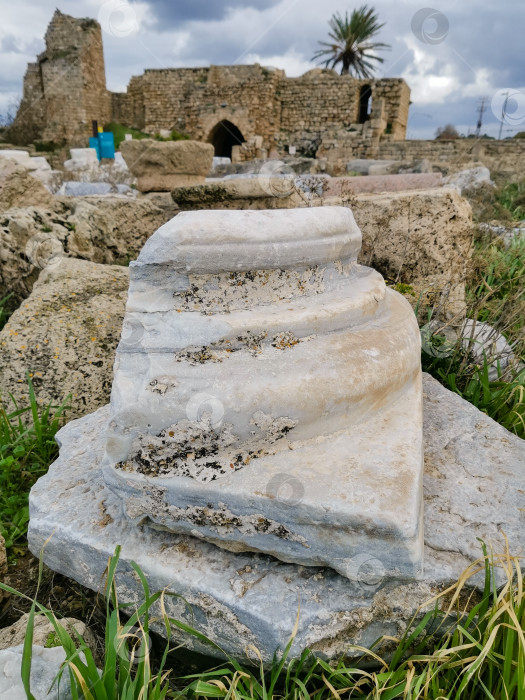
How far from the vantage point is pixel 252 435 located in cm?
129

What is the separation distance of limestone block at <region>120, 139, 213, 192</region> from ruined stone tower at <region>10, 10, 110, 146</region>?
15296 millimetres

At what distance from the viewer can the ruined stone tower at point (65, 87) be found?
18.8 metres

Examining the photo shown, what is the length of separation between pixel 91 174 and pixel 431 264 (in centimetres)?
779

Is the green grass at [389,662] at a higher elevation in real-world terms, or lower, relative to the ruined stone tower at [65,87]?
lower

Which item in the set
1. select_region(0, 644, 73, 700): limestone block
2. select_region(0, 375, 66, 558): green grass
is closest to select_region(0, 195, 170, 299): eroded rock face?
select_region(0, 375, 66, 558): green grass

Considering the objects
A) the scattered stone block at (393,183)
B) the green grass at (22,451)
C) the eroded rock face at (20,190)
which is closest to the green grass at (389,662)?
the green grass at (22,451)

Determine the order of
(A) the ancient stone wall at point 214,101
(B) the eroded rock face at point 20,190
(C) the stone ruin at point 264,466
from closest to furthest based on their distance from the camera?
(C) the stone ruin at point 264,466 → (B) the eroded rock face at point 20,190 → (A) the ancient stone wall at point 214,101

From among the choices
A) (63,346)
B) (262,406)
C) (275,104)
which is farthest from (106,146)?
(262,406)

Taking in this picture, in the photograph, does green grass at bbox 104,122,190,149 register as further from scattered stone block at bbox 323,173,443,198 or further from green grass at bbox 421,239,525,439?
green grass at bbox 421,239,525,439

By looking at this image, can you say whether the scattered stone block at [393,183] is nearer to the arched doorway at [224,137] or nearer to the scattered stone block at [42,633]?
the scattered stone block at [42,633]

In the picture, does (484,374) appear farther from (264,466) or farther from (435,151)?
(435,151)

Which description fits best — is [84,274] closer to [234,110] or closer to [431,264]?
[431,264]

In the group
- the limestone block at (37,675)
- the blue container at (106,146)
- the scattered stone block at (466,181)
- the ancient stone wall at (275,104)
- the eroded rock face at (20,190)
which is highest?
the ancient stone wall at (275,104)

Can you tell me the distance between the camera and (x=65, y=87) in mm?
19766
